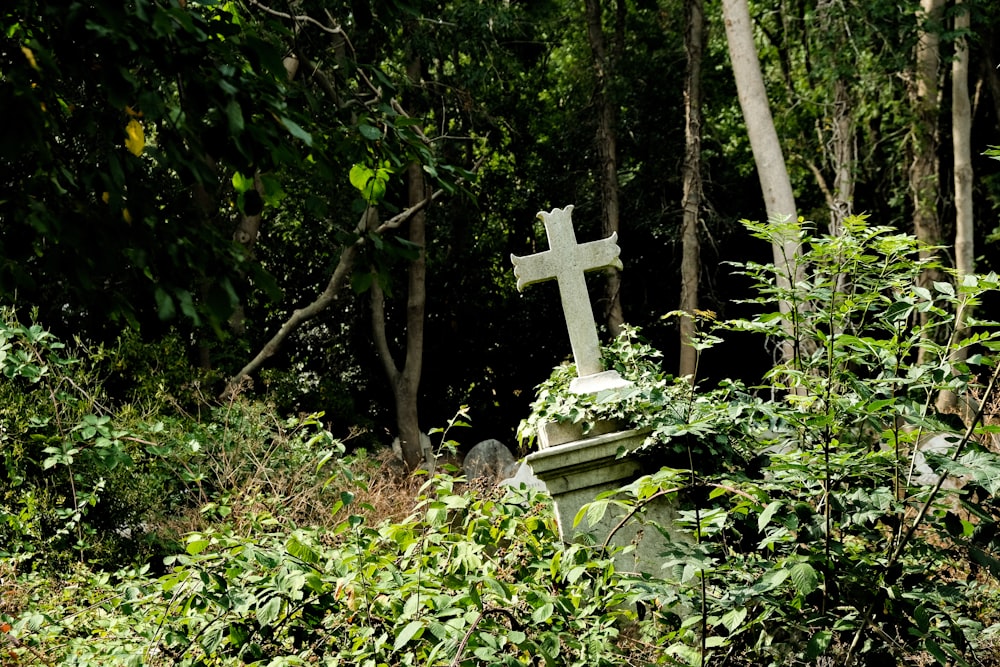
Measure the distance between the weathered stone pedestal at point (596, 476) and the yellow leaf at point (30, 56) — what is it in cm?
278

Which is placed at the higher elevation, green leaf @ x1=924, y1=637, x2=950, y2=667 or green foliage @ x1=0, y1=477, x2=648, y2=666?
green foliage @ x1=0, y1=477, x2=648, y2=666

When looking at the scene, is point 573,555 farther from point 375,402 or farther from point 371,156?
point 375,402

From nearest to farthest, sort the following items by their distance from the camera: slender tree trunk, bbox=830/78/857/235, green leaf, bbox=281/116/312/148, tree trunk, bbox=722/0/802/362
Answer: green leaf, bbox=281/116/312/148
tree trunk, bbox=722/0/802/362
slender tree trunk, bbox=830/78/857/235

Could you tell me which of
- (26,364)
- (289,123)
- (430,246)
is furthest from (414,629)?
(430,246)

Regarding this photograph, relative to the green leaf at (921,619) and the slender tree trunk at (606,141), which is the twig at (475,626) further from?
the slender tree trunk at (606,141)

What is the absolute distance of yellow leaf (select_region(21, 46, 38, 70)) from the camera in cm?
198

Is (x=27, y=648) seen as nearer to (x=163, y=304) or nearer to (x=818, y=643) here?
(x=163, y=304)

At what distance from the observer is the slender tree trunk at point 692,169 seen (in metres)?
12.6

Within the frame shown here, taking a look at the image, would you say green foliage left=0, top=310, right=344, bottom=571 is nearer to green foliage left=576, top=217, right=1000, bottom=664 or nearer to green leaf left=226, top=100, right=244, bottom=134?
green foliage left=576, top=217, right=1000, bottom=664

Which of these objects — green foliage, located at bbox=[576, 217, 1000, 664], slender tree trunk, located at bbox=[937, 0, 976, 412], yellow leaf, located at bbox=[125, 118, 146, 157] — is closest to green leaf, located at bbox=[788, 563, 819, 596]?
green foliage, located at bbox=[576, 217, 1000, 664]

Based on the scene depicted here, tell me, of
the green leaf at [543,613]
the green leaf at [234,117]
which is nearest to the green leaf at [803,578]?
the green leaf at [543,613]

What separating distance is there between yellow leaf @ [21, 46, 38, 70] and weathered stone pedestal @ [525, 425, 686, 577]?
2776 mm

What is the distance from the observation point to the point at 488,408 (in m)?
16.1

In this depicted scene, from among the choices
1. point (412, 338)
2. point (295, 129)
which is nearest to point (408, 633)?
point (295, 129)
